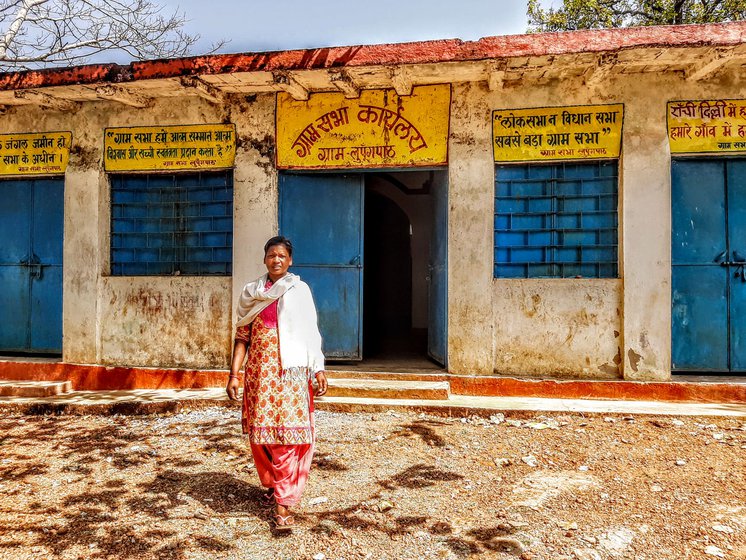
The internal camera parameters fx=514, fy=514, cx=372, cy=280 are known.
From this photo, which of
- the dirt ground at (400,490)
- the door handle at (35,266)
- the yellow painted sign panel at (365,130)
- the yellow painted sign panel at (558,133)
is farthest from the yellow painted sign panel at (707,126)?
the door handle at (35,266)

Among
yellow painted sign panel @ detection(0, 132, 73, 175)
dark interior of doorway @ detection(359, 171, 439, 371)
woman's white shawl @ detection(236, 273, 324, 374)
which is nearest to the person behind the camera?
woman's white shawl @ detection(236, 273, 324, 374)

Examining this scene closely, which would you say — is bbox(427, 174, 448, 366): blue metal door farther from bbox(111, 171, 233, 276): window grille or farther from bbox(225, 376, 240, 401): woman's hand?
bbox(225, 376, 240, 401): woman's hand

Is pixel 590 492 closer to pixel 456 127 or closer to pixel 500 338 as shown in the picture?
pixel 500 338

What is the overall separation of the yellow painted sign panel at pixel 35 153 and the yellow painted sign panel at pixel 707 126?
23.1 ft

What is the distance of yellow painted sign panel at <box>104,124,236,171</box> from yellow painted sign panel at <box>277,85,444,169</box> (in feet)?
2.28

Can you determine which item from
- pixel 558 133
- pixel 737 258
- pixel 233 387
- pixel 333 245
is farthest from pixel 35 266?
pixel 737 258

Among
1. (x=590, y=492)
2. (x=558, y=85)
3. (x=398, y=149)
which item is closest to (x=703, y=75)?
(x=558, y=85)

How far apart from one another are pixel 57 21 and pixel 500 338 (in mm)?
8104

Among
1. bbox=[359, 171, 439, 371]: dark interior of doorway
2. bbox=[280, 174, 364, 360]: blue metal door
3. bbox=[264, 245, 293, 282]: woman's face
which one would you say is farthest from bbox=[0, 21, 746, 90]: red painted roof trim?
bbox=[359, 171, 439, 371]: dark interior of doorway

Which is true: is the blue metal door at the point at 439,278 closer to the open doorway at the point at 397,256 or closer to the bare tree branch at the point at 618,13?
the open doorway at the point at 397,256

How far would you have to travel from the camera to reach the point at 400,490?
131 inches

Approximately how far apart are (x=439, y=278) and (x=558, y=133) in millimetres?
2077

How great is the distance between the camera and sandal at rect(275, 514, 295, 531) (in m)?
2.77

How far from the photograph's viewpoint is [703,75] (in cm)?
524
